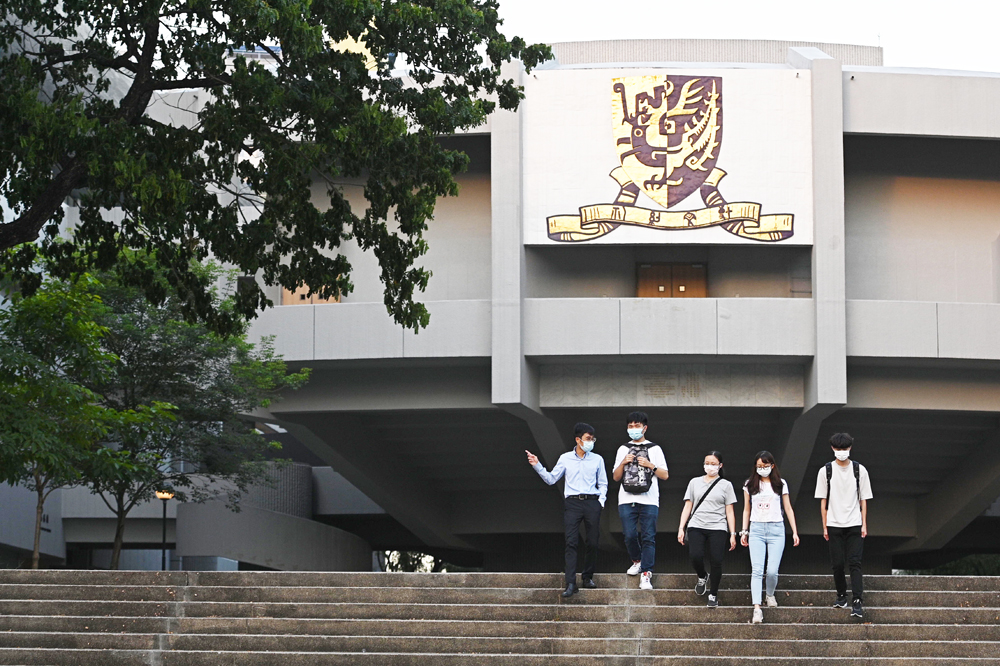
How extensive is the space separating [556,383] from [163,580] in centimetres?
1190

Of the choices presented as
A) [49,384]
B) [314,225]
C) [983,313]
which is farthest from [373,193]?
[983,313]

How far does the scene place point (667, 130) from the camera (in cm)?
2434

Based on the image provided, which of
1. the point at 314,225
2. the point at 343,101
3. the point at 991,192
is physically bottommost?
the point at 314,225

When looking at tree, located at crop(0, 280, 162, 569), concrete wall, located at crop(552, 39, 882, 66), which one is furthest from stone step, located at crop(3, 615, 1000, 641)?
concrete wall, located at crop(552, 39, 882, 66)

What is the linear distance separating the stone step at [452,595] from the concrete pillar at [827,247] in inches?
416

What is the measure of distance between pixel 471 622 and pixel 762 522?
3079mm

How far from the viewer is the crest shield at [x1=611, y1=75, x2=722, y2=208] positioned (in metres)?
24.2

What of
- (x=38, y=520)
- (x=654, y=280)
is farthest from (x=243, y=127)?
(x=38, y=520)

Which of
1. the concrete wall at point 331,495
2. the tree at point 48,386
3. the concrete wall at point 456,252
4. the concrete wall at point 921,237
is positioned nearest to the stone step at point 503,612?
the tree at point 48,386

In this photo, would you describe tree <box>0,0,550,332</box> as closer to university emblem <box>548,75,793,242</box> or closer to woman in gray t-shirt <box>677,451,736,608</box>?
woman in gray t-shirt <box>677,451,736,608</box>

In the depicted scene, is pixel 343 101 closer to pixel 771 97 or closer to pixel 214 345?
pixel 214 345

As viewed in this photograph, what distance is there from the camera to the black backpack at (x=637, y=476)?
1291 centimetres

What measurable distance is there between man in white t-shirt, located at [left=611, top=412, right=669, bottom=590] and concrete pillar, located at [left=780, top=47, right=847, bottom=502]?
11233mm

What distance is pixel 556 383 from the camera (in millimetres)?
24719
